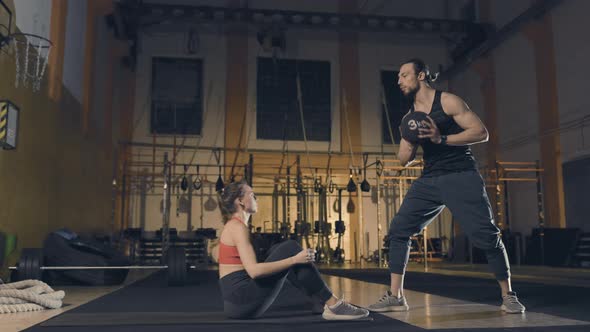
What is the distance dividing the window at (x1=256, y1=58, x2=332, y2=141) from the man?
8384 mm

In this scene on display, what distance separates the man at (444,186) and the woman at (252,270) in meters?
0.42

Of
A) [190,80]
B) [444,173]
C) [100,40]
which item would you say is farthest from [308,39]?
[444,173]

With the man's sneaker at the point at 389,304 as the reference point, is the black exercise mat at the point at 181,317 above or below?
below

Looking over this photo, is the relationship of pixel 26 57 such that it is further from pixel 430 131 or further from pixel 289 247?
pixel 430 131

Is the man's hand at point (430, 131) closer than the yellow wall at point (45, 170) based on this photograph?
Yes

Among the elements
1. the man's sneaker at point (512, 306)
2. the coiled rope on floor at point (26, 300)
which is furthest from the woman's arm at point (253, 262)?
the coiled rope on floor at point (26, 300)

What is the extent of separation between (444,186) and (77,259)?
10.7 ft

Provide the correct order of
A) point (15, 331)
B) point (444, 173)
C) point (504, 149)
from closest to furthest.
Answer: point (15, 331) < point (444, 173) < point (504, 149)

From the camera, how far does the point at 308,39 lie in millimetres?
11469

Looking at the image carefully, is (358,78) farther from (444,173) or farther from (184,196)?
(444,173)

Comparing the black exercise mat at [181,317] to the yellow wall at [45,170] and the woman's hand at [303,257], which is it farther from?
the yellow wall at [45,170]

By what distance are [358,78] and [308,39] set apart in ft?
4.34

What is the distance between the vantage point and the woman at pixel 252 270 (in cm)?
212

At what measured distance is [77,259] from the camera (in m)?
4.47
